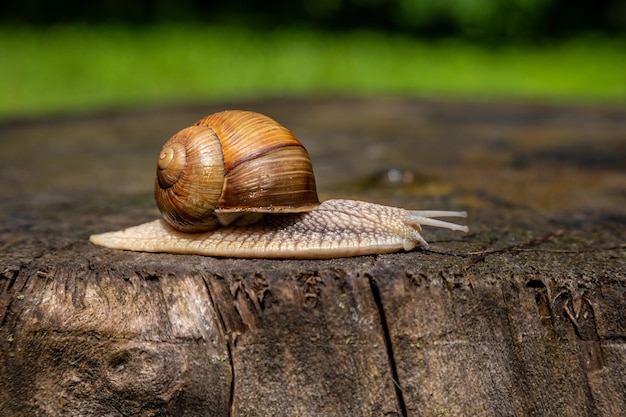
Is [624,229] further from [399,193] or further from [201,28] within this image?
[201,28]

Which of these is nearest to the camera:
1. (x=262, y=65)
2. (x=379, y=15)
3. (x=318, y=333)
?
(x=318, y=333)

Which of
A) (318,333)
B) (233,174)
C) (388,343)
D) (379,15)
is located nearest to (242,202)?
(233,174)

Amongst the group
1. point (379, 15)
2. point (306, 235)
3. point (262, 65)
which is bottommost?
point (306, 235)

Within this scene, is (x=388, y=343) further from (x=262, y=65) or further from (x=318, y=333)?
(x=262, y=65)

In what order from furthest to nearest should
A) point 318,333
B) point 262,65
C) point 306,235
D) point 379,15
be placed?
1. point 379,15
2. point 262,65
3. point 306,235
4. point 318,333

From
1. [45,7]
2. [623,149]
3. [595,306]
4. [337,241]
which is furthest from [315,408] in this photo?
[45,7]

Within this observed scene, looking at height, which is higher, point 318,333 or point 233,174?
point 233,174

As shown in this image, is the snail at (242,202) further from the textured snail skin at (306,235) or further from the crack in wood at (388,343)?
the crack in wood at (388,343)
